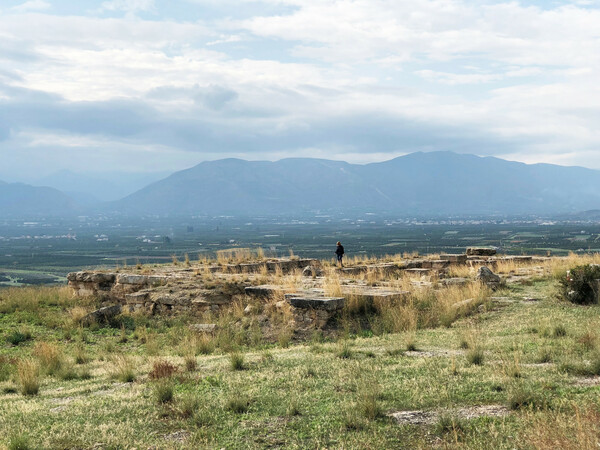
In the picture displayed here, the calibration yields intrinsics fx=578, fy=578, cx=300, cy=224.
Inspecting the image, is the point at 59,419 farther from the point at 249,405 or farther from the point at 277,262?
the point at 277,262

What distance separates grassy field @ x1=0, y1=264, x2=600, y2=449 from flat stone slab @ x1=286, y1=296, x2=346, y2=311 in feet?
4.47

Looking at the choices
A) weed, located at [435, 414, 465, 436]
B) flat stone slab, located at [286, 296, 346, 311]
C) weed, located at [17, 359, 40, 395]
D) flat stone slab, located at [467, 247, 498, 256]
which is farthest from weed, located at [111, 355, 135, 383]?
flat stone slab, located at [467, 247, 498, 256]

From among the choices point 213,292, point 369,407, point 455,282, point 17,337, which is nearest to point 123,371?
point 369,407

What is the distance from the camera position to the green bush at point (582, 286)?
46.0 feet

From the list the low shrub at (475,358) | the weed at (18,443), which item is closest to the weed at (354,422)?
the low shrub at (475,358)

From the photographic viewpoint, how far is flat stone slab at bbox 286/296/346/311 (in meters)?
13.5

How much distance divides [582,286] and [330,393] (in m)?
9.67

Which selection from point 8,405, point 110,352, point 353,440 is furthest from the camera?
point 110,352

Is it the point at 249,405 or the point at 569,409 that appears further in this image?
the point at 249,405

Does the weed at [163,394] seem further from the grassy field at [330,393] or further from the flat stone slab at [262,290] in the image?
the flat stone slab at [262,290]

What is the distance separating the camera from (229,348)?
1138 centimetres

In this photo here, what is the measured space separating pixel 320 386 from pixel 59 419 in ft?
10.2

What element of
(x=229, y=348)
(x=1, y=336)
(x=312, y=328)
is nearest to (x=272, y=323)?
(x=312, y=328)

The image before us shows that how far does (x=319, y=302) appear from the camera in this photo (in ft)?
44.6
